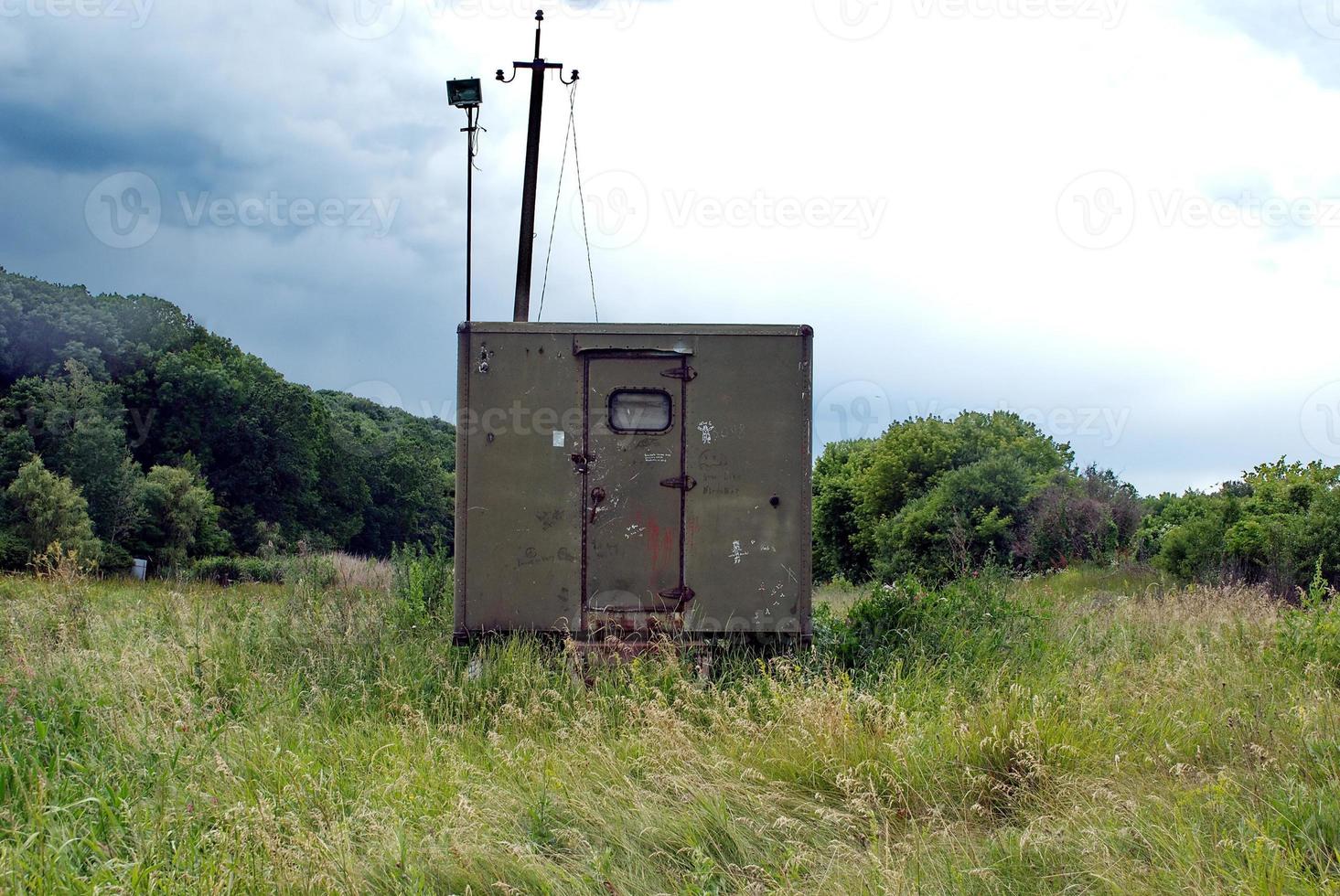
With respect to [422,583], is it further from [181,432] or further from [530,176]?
[181,432]

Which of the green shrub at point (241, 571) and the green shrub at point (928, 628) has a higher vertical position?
the green shrub at point (928, 628)

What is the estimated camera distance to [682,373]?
7121mm

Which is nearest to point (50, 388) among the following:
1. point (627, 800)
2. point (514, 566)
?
point (514, 566)

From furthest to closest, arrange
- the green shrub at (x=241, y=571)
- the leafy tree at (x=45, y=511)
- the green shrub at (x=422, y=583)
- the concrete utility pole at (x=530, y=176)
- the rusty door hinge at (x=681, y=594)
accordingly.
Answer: the leafy tree at (x=45, y=511) → the green shrub at (x=241, y=571) → the concrete utility pole at (x=530, y=176) → the green shrub at (x=422, y=583) → the rusty door hinge at (x=681, y=594)

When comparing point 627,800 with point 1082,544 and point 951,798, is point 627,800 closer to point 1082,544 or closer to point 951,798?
point 951,798

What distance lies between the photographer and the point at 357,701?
6266 mm

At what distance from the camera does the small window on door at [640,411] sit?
280 inches

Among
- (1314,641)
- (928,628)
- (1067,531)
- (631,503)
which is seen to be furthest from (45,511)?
(1314,641)

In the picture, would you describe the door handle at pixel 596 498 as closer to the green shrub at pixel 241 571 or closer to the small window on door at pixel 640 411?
the small window on door at pixel 640 411

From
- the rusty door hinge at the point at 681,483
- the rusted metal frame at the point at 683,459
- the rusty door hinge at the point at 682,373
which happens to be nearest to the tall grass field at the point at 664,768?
the rusted metal frame at the point at 683,459

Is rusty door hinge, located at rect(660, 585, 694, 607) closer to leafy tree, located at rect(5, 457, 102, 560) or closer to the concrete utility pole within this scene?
the concrete utility pole

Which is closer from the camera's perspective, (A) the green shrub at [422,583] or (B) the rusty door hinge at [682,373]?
(B) the rusty door hinge at [682,373]

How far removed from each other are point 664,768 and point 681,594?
2.51 metres

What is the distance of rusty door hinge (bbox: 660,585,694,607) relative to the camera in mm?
7055
